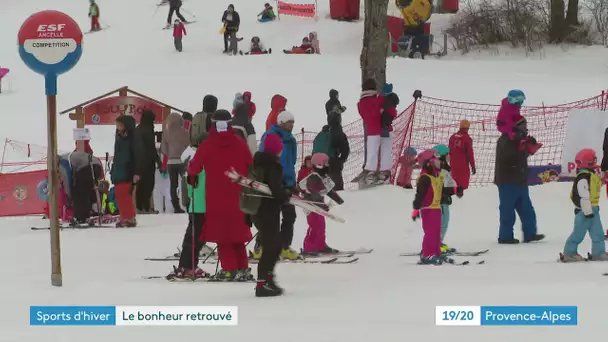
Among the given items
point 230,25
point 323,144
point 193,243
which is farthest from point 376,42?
point 230,25

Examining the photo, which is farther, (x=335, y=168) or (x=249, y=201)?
(x=335, y=168)

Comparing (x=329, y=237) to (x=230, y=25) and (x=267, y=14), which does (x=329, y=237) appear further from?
(x=267, y=14)

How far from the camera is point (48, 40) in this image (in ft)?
35.7

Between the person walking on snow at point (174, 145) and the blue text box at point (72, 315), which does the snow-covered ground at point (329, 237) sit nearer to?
the blue text box at point (72, 315)

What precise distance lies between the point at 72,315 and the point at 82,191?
8160mm

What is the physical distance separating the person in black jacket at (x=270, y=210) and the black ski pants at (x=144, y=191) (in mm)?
6854

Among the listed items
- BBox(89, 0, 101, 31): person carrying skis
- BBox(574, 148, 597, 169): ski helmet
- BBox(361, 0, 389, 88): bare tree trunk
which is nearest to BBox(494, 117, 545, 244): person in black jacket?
BBox(574, 148, 597, 169): ski helmet

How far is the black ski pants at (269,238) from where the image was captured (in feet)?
34.6

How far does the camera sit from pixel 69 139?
2695 centimetres

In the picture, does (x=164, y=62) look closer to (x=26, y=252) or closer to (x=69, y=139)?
(x=69, y=139)

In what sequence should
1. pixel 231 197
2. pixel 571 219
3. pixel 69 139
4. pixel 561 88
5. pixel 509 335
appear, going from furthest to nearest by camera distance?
pixel 561 88 → pixel 69 139 → pixel 571 219 → pixel 231 197 → pixel 509 335

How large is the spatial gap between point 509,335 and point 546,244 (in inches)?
256

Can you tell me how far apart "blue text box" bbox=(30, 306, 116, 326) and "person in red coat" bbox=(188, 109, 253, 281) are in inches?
72.7

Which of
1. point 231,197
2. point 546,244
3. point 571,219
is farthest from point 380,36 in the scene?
point 231,197
